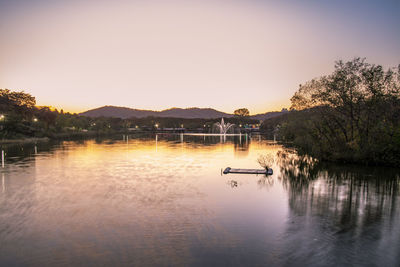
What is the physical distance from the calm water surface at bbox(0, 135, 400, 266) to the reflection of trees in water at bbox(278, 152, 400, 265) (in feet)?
0.19

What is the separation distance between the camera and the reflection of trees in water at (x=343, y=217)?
11.7 metres

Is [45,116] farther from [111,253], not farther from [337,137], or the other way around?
[111,253]

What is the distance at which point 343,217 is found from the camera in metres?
16.3

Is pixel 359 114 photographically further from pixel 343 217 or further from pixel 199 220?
pixel 199 220

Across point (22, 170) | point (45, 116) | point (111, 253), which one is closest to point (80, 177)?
point (22, 170)

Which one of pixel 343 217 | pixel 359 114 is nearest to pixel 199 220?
pixel 343 217

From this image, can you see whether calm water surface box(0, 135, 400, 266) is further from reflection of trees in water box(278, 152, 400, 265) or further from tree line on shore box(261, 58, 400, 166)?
tree line on shore box(261, 58, 400, 166)

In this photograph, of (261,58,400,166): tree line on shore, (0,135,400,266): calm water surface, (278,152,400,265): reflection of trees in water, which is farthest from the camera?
(261,58,400,166): tree line on shore

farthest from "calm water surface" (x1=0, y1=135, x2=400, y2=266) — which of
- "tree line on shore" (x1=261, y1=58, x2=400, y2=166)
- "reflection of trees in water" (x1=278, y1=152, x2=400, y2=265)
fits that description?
"tree line on shore" (x1=261, y1=58, x2=400, y2=166)

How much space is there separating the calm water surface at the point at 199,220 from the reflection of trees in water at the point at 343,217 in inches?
2.2

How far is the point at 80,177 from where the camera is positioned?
28359 mm

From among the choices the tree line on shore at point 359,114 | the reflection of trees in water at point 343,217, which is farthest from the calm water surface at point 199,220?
the tree line on shore at point 359,114

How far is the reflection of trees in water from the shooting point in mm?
11711

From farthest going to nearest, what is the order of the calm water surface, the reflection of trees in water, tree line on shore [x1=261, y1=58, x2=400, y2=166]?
tree line on shore [x1=261, y1=58, x2=400, y2=166]
the reflection of trees in water
the calm water surface
